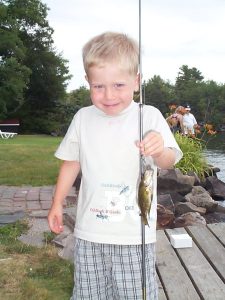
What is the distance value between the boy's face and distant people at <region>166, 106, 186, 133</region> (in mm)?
8071

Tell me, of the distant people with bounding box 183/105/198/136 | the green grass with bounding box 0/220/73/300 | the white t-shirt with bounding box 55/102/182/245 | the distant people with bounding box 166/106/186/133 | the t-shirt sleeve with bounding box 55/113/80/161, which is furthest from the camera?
the distant people with bounding box 183/105/198/136

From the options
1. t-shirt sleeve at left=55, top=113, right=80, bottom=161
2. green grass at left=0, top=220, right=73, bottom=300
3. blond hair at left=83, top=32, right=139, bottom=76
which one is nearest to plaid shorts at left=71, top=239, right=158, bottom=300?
t-shirt sleeve at left=55, top=113, right=80, bottom=161

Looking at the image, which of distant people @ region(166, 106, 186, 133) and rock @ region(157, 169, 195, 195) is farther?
distant people @ region(166, 106, 186, 133)

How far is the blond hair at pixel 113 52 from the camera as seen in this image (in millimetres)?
2277

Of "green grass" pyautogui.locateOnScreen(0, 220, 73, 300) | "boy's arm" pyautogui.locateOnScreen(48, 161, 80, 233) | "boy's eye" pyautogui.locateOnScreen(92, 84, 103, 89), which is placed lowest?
"green grass" pyautogui.locateOnScreen(0, 220, 73, 300)

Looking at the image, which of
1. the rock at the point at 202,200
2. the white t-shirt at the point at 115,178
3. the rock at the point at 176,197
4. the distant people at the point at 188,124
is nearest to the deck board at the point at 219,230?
the white t-shirt at the point at 115,178

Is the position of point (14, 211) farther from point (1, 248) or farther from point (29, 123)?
Answer: point (29, 123)

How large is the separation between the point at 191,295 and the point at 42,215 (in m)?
3.02

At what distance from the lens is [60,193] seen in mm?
2658

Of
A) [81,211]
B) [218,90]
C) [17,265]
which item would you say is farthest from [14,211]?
[218,90]

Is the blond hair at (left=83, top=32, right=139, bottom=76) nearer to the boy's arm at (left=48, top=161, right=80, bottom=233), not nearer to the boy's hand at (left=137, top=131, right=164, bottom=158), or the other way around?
the boy's hand at (left=137, top=131, right=164, bottom=158)

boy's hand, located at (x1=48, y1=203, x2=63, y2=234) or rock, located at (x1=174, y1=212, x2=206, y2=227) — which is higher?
boy's hand, located at (x1=48, y1=203, x2=63, y2=234)

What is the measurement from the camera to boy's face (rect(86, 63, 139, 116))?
2295 mm

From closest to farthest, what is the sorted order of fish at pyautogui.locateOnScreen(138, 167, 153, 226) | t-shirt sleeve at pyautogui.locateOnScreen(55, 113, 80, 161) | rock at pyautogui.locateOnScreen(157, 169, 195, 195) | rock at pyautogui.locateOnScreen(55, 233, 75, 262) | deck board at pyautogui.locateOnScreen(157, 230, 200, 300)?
fish at pyautogui.locateOnScreen(138, 167, 153, 226), t-shirt sleeve at pyautogui.locateOnScreen(55, 113, 80, 161), deck board at pyautogui.locateOnScreen(157, 230, 200, 300), rock at pyautogui.locateOnScreen(55, 233, 75, 262), rock at pyautogui.locateOnScreen(157, 169, 195, 195)
